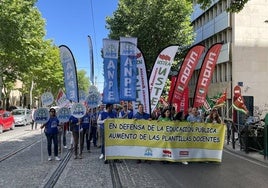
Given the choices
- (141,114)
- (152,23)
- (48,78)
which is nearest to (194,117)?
(141,114)

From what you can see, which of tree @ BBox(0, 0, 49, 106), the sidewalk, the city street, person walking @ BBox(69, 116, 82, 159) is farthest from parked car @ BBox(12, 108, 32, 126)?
person walking @ BBox(69, 116, 82, 159)

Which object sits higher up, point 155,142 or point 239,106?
point 239,106

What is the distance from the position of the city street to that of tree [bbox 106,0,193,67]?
2451cm

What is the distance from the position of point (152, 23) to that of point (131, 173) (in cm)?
2801

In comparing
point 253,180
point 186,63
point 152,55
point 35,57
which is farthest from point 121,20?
point 253,180

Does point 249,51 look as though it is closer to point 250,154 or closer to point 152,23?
point 152,23

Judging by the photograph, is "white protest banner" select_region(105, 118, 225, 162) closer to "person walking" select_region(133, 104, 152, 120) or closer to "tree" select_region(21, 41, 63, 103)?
"person walking" select_region(133, 104, 152, 120)

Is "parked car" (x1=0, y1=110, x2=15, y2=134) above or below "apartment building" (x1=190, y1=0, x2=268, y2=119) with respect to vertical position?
below

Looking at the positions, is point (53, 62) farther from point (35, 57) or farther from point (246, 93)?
point (246, 93)

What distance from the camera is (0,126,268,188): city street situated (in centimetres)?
978

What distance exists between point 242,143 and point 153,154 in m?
5.31

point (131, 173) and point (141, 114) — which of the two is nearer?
point (131, 173)

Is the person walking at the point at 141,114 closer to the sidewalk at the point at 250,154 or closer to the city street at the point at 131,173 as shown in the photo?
the city street at the point at 131,173

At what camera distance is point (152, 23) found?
37906 mm
